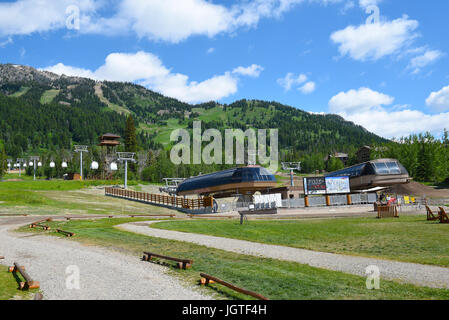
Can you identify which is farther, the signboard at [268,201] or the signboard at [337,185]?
the signboard at [337,185]

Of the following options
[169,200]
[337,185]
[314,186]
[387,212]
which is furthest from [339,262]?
[169,200]

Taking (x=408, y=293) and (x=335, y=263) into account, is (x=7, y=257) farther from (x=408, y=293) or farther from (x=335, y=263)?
(x=408, y=293)

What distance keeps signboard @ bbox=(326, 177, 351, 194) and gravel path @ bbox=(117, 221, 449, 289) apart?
34446mm

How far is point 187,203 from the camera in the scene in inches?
2158

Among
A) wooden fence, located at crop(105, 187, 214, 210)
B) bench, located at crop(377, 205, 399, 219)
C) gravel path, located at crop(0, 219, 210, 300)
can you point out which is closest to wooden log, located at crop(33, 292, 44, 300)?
gravel path, located at crop(0, 219, 210, 300)

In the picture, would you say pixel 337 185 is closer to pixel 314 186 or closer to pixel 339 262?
pixel 314 186

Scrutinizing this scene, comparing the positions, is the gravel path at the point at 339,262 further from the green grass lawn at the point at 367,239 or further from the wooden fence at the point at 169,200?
the wooden fence at the point at 169,200

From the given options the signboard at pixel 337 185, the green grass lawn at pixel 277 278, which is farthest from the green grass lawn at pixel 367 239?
the signboard at pixel 337 185

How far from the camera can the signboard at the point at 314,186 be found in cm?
5125

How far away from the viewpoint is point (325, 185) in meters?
52.2

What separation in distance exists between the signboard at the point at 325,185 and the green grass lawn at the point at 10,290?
1731 inches

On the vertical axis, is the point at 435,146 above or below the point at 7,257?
above
